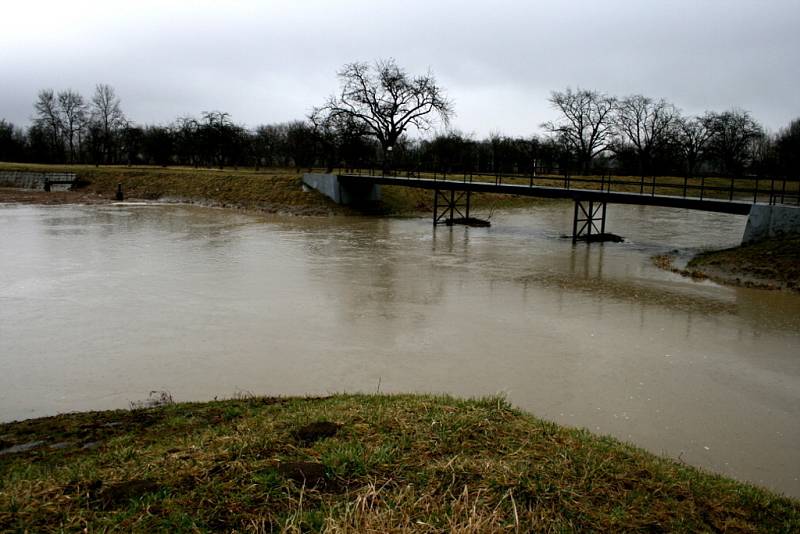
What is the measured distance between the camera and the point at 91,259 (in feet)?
65.0

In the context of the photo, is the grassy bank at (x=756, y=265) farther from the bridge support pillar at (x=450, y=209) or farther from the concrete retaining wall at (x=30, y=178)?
the concrete retaining wall at (x=30, y=178)

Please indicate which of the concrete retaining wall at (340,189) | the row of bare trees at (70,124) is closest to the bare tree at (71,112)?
the row of bare trees at (70,124)

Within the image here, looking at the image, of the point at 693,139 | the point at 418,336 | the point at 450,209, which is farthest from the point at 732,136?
the point at 418,336

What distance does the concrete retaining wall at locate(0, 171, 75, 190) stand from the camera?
4988 centimetres

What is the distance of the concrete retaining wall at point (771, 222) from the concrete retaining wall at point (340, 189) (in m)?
25.5

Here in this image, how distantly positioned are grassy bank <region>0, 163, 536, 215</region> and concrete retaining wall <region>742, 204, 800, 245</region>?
79.0 ft

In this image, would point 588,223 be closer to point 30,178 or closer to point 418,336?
point 418,336

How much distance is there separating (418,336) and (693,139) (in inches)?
3102

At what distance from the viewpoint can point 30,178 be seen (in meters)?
50.4

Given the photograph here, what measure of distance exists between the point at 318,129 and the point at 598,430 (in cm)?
5404

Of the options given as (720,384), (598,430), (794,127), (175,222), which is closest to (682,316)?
(720,384)

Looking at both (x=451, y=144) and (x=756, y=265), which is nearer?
(x=756, y=265)

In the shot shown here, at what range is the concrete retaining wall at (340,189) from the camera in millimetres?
41000

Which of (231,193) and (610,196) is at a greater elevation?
(610,196)
